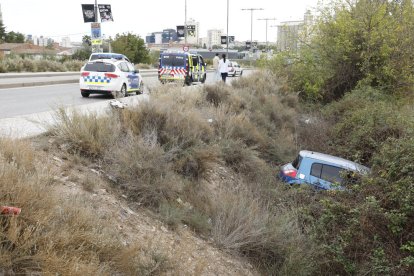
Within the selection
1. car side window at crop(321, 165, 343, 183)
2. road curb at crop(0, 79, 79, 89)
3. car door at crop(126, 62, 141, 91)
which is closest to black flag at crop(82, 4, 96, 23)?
road curb at crop(0, 79, 79, 89)

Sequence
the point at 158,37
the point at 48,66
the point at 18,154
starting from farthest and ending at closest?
the point at 158,37 < the point at 48,66 < the point at 18,154

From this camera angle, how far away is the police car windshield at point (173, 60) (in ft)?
78.1

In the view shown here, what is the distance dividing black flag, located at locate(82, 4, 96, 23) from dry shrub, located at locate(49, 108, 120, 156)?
2306 centimetres

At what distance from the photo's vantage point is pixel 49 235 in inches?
121

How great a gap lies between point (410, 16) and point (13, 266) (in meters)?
18.8

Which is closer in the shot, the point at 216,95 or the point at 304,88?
the point at 216,95

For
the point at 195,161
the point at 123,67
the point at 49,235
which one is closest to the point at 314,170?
the point at 195,161

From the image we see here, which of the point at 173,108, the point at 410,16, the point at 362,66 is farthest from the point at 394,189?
the point at 410,16

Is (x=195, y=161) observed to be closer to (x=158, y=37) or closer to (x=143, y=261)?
(x=143, y=261)

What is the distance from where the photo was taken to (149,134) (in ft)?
22.9

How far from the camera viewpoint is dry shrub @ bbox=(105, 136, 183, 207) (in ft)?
18.0

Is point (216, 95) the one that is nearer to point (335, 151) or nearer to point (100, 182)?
point (335, 151)

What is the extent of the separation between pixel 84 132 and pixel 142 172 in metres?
1.12

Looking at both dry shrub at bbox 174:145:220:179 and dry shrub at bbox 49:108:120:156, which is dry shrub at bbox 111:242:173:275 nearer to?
dry shrub at bbox 49:108:120:156
